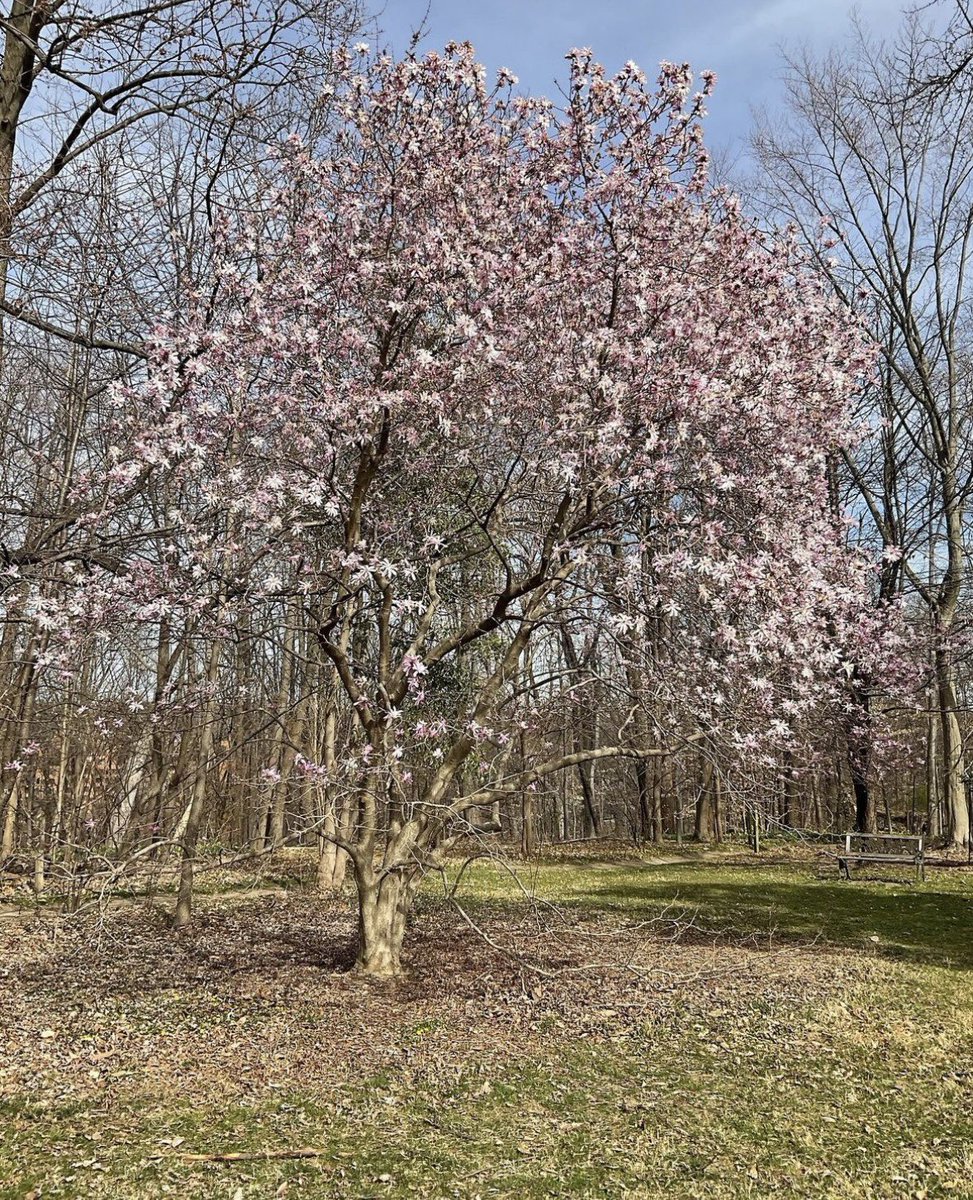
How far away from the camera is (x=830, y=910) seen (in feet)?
35.7

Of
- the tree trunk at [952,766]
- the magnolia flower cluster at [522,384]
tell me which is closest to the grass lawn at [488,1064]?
the magnolia flower cluster at [522,384]

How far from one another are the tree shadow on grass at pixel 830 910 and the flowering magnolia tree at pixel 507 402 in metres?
3.42

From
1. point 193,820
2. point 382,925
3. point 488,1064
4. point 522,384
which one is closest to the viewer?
point 488,1064

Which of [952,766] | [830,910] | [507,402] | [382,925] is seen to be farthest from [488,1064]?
[952,766]

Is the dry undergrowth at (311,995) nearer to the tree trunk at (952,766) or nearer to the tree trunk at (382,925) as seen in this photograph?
the tree trunk at (382,925)

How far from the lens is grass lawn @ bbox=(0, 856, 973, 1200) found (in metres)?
3.90

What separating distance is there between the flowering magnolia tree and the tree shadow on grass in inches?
135

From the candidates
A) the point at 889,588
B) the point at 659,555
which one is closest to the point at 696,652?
the point at 659,555

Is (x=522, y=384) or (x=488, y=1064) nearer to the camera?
(x=488, y=1064)

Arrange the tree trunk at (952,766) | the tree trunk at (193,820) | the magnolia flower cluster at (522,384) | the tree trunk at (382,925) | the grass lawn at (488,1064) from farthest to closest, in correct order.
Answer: the tree trunk at (952,766) → the tree trunk at (193,820) → the tree trunk at (382,925) → the magnolia flower cluster at (522,384) → the grass lawn at (488,1064)

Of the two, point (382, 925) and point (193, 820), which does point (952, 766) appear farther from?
point (193, 820)

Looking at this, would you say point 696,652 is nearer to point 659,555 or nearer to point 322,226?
point 659,555

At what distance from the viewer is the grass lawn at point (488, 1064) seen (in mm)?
3896

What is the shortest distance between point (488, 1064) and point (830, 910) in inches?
279
